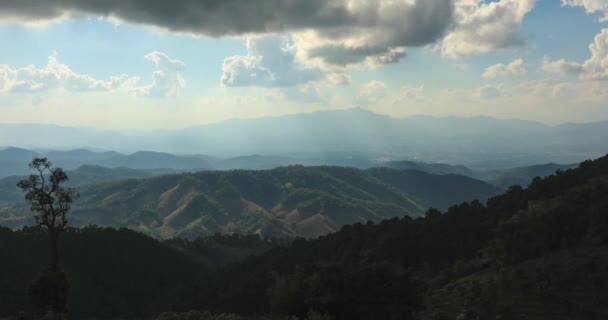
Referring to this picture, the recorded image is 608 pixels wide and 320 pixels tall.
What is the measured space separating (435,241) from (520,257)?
33.5 metres

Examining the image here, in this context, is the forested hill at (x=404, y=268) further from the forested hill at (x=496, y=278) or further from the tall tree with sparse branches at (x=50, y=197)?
the tall tree with sparse branches at (x=50, y=197)

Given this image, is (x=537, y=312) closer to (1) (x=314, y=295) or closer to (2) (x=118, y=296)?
(1) (x=314, y=295)

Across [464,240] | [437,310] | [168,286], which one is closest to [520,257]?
[437,310]

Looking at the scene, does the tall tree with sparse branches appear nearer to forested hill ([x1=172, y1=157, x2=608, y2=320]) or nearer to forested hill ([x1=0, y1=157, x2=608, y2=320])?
forested hill ([x1=0, y1=157, x2=608, y2=320])

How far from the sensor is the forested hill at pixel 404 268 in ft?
86.6

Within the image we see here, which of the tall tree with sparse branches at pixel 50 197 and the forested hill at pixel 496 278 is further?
the tall tree with sparse branches at pixel 50 197

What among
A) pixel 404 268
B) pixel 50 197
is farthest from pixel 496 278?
pixel 50 197

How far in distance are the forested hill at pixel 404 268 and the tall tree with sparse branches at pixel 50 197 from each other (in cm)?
1804

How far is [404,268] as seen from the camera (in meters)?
39.7

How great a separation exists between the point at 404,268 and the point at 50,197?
107 feet

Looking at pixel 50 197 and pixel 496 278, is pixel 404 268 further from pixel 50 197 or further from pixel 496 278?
pixel 50 197

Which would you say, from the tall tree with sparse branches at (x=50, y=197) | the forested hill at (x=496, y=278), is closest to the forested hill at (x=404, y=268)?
the forested hill at (x=496, y=278)

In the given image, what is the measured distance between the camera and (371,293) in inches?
1062

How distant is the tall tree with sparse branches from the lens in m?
37.6
